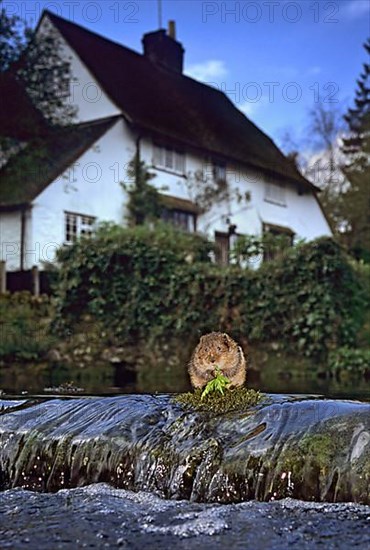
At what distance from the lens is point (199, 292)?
15.1m

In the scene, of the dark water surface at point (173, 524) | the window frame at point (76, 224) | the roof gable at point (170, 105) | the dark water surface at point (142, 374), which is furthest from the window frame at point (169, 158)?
the dark water surface at point (173, 524)

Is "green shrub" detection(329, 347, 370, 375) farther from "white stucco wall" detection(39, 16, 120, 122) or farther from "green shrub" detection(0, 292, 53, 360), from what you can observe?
"white stucco wall" detection(39, 16, 120, 122)

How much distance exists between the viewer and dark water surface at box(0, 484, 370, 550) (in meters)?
3.26

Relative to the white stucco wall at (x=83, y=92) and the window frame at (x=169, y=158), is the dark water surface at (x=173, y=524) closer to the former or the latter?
the window frame at (x=169, y=158)

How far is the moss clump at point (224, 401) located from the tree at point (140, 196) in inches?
732

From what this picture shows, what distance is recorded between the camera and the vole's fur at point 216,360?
14.6 feet

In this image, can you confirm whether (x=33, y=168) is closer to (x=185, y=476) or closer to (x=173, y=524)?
(x=185, y=476)

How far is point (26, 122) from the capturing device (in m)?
21.2

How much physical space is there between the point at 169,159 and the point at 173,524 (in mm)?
22620

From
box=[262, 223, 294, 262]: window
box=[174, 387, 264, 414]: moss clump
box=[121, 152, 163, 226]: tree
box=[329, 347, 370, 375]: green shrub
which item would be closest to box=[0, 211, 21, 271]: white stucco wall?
box=[121, 152, 163, 226]: tree

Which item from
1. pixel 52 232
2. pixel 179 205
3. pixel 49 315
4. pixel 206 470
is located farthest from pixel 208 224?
pixel 206 470

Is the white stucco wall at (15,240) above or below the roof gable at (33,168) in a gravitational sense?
below

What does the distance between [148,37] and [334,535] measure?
103 ft

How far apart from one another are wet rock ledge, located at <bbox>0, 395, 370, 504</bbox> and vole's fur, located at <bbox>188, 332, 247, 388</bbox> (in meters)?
0.24
